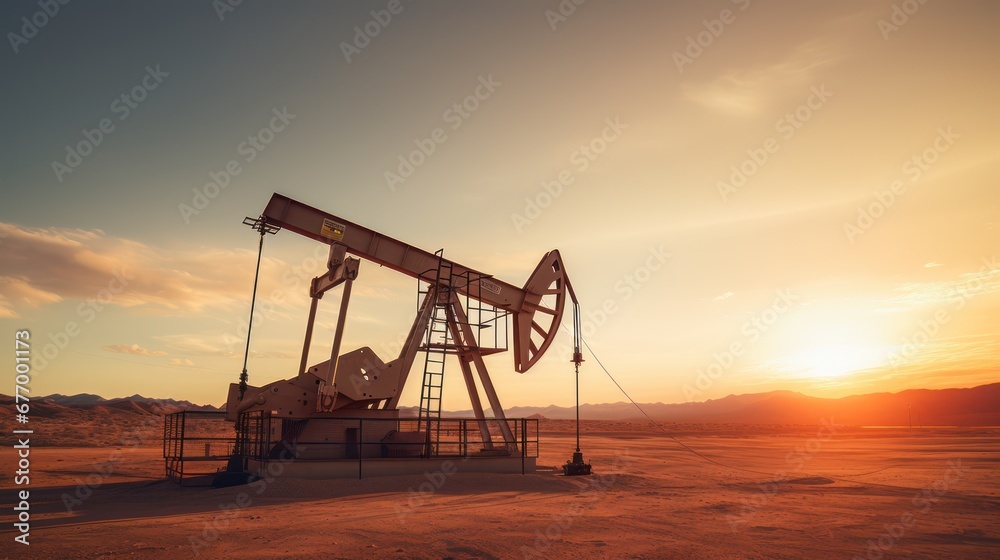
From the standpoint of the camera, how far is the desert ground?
6.61m

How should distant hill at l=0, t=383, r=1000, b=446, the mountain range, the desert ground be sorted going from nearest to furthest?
the desert ground
distant hill at l=0, t=383, r=1000, b=446
the mountain range

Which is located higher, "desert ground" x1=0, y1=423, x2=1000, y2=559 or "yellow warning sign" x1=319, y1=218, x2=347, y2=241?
"yellow warning sign" x1=319, y1=218, x2=347, y2=241

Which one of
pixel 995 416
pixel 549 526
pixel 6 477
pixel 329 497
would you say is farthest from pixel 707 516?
pixel 995 416

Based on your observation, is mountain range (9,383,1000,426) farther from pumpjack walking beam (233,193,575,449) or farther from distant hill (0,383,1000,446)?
pumpjack walking beam (233,193,575,449)

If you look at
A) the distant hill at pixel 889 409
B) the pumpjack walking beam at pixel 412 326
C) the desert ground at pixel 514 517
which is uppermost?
the pumpjack walking beam at pixel 412 326

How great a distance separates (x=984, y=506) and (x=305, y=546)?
1042 centimetres

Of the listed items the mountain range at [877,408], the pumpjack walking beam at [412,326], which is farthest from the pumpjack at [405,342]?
the mountain range at [877,408]

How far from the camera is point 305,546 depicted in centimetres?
648

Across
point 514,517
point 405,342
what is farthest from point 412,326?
point 514,517

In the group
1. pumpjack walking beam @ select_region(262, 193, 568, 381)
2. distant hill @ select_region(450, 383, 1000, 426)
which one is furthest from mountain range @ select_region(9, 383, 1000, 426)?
pumpjack walking beam @ select_region(262, 193, 568, 381)

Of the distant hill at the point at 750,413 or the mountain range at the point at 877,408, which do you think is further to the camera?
the mountain range at the point at 877,408

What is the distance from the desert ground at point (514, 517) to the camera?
6.61 metres

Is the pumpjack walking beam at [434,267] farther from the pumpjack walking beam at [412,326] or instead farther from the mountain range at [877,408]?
the mountain range at [877,408]

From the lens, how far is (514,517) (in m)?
8.45
